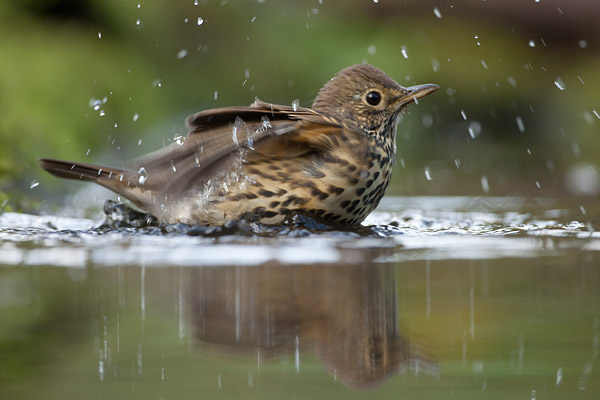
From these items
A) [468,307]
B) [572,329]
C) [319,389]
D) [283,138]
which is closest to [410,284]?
[468,307]

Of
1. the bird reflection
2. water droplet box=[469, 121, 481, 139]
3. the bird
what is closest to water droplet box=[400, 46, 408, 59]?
water droplet box=[469, 121, 481, 139]

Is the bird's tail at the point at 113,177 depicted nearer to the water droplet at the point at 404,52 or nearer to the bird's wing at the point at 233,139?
the bird's wing at the point at 233,139

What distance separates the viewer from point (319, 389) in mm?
2055

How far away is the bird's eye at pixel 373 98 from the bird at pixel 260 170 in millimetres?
297

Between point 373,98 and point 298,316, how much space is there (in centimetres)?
242

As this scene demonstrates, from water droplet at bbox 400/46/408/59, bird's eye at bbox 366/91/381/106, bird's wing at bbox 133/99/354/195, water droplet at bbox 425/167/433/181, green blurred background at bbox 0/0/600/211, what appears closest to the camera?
bird's wing at bbox 133/99/354/195

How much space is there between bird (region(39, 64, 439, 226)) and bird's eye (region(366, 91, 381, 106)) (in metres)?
0.30

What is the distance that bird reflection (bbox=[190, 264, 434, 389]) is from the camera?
224 centimetres

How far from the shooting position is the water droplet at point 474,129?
10031 millimetres

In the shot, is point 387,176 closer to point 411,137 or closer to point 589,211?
point 589,211

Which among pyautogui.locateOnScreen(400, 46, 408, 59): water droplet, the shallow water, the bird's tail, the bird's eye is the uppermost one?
pyautogui.locateOnScreen(400, 46, 408, 59): water droplet

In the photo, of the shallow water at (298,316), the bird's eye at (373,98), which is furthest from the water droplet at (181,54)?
the shallow water at (298,316)

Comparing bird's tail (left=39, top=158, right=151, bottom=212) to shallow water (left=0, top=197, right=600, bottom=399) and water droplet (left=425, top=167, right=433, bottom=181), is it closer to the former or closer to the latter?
shallow water (left=0, top=197, right=600, bottom=399)

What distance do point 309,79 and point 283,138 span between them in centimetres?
511
